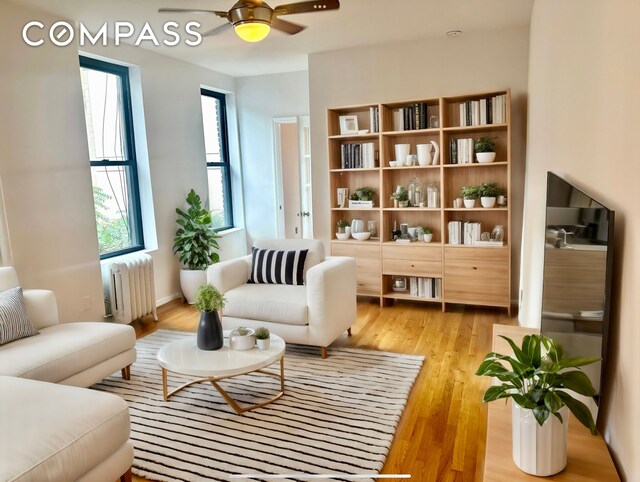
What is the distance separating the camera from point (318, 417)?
8.85ft

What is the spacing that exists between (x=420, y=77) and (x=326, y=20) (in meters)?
1.21

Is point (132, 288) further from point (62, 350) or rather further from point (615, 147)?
point (615, 147)

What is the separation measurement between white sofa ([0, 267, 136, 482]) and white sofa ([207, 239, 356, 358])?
1.07 metres

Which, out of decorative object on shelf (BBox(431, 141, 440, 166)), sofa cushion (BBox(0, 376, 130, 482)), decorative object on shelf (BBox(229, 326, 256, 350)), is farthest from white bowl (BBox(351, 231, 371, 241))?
sofa cushion (BBox(0, 376, 130, 482))

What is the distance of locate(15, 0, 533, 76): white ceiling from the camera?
3.66 meters

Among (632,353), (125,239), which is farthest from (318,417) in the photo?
(125,239)

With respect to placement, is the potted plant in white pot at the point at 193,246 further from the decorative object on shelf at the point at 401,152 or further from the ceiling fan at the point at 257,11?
the ceiling fan at the point at 257,11

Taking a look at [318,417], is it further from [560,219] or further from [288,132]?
[288,132]

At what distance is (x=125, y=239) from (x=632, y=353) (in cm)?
464

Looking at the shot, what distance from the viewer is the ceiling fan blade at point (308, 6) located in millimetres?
2729

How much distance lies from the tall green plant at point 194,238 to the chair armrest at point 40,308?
1.99 m

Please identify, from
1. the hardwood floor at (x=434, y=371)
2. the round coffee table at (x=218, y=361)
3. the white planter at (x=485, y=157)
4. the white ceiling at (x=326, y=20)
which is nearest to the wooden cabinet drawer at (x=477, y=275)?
the hardwood floor at (x=434, y=371)

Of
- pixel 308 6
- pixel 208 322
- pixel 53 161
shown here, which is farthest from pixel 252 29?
pixel 53 161

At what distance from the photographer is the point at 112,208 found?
4.74 meters
